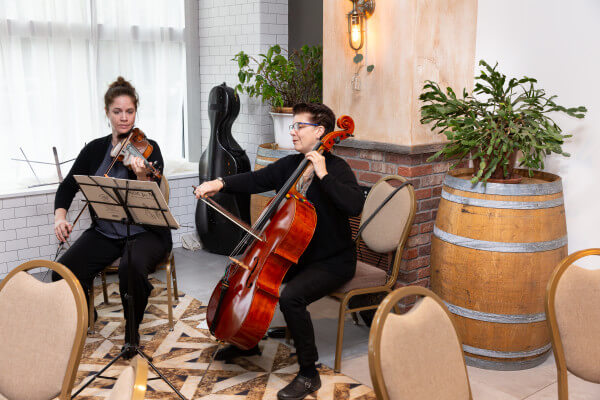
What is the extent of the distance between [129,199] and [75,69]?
7.08 ft

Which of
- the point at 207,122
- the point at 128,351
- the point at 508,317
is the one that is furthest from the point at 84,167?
the point at 508,317

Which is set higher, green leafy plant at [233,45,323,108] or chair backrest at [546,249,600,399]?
green leafy plant at [233,45,323,108]

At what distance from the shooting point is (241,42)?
446 cm

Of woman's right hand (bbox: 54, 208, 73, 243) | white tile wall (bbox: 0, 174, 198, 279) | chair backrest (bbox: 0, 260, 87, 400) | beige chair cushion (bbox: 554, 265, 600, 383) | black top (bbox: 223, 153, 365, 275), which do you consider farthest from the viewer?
white tile wall (bbox: 0, 174, 198, 279)

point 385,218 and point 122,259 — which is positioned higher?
point 385,218

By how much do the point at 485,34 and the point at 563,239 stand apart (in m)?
1.19

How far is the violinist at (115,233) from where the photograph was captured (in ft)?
9.12

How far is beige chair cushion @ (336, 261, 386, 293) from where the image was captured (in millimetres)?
2611

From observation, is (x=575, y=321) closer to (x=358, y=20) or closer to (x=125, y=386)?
(x=125, y=386)

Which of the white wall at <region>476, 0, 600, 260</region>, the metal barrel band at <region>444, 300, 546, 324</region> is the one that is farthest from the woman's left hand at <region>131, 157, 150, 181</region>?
the white wall at <region>476, 0, 600, 260</region>

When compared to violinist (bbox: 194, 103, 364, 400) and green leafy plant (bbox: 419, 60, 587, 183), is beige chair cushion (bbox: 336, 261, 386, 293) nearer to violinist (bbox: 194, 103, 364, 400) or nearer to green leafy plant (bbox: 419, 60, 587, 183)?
violinist (bbox: 194, 103, 364, 400)

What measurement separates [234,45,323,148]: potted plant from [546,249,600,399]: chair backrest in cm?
239

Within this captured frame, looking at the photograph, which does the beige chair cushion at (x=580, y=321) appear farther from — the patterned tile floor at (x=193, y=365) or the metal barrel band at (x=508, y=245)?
the patterned tile floor at (x=193, y=365)

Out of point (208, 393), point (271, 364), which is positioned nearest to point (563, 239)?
point (271, 364)
